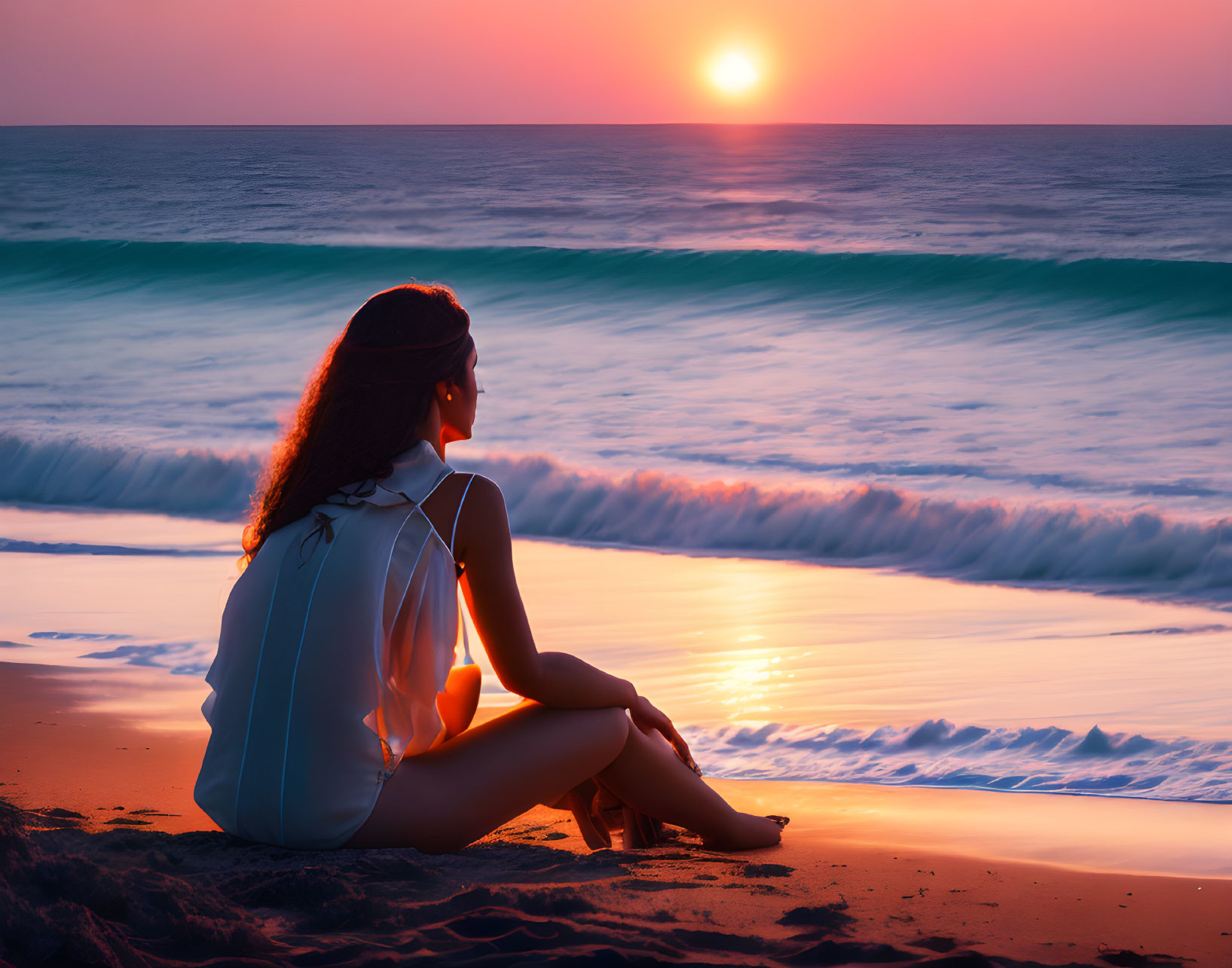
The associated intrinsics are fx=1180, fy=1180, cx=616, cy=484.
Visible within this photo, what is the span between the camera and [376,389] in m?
1.91

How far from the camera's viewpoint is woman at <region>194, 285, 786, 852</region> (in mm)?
1841

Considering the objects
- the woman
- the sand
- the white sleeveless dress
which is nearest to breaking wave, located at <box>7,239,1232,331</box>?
the sand

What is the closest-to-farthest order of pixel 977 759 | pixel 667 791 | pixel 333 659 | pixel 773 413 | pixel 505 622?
pixel 333 659 < pixel 505 622 < pixel 667 791 < pixel 977 759 < pixel 773 413

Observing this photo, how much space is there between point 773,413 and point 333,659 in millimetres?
8125

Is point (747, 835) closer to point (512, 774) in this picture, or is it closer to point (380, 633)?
point (512, 774)

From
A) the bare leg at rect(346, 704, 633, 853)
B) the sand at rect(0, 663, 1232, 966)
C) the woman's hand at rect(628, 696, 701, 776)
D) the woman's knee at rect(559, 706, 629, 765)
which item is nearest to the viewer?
the sand at rect(0, 663, 1232, 966)

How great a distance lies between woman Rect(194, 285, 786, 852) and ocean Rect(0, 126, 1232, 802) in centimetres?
124

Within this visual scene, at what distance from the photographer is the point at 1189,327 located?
12789mm

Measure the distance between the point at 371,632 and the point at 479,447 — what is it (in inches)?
265

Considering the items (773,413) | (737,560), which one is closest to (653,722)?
(737,560)

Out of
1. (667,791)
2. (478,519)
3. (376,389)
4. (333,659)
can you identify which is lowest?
(667,791)

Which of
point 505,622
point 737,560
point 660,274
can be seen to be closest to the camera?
point 505,622

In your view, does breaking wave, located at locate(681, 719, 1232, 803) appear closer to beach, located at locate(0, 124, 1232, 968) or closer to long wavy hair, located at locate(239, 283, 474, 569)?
beach, located at locate(0, 124, 1232, 968)

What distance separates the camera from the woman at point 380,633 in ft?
6.04
